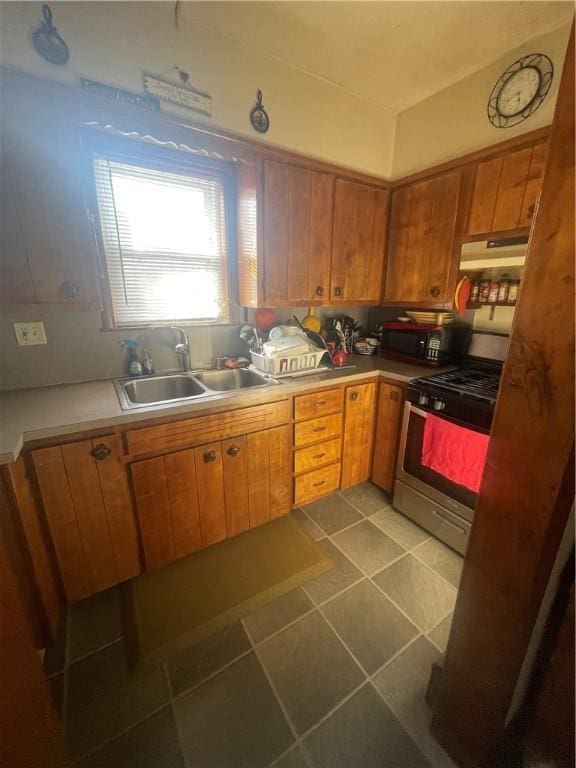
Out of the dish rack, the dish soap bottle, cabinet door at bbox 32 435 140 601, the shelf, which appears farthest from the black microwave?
cabinet door at bbox 32 435 140 601

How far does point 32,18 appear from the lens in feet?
3.92

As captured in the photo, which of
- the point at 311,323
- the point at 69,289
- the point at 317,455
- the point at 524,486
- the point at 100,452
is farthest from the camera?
the point at 311,323

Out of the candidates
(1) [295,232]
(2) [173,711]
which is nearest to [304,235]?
(1) [295,232]

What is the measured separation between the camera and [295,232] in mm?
1887

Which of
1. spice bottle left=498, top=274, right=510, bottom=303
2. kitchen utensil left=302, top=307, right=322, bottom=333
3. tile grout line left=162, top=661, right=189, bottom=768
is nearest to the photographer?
tile grout line left=162, top=661, right=189, bottom=768

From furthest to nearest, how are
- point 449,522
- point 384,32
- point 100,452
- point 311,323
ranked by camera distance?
point 311,323
point 449,522
point 384,32
point 100,452

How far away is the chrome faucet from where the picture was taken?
74.6 inches

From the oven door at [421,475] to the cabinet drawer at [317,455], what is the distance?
411 millimetres

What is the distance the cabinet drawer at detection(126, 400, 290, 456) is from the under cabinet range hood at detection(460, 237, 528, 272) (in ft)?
4.62

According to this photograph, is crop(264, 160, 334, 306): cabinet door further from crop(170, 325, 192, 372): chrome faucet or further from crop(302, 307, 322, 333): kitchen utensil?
crop(170, 325, 192, 372): chrome faucet

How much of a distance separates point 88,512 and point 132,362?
829 mm

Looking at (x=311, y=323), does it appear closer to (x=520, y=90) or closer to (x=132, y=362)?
(x=132, y=362)

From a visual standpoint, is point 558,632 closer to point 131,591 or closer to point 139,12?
point 131,591

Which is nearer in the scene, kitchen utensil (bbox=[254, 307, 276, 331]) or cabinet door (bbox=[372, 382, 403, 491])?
cabinet door (bbox=[372, 382, 403, 491])
